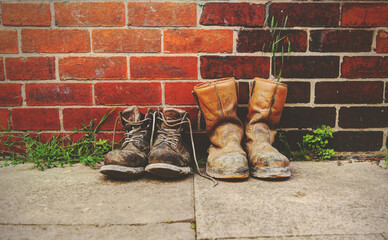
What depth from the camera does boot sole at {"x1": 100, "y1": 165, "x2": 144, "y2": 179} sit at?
112 centimetres

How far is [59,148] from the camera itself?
1465 mm

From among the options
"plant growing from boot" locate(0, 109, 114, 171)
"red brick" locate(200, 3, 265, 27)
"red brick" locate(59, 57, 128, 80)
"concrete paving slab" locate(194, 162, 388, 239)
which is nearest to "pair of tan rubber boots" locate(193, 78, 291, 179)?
"concrete paving slab" locate(194, 162, 388, 239)

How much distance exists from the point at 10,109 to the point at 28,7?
0.54 metres

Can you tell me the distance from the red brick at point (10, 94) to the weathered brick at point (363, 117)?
5.70 feet

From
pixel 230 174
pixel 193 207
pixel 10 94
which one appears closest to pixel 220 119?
pixel 230 174

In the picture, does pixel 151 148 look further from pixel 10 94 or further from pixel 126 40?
pixel 10 94

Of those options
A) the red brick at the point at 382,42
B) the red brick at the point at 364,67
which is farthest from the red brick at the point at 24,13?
the red brick at the point at 382,42

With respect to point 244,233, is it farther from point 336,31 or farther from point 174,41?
point 336,31

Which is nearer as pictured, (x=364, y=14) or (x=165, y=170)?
(x=165, y=170)

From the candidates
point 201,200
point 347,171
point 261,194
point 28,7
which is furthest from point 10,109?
point 347,171

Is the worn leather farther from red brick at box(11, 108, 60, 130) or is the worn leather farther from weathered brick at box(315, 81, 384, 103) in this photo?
red brick at box(11, 108, 60, 130)

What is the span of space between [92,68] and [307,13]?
116cm

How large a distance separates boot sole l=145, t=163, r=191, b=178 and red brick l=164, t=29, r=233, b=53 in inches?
25.3

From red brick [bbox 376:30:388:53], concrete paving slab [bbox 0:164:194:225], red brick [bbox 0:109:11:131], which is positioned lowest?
concrete paving slab [bbox 0:164:194:225]
